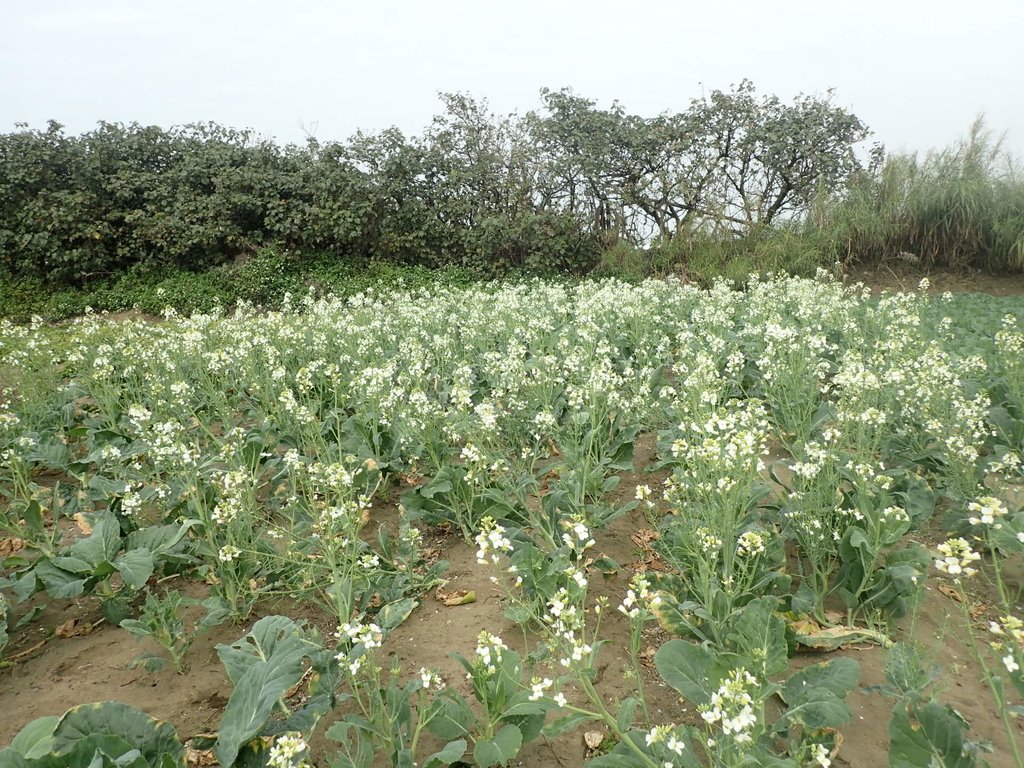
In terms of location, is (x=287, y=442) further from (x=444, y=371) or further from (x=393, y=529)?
(x=444, y=371)

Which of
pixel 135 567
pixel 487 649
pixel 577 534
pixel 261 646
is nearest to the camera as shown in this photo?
pixel 487 649

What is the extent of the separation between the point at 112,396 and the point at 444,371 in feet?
9.60

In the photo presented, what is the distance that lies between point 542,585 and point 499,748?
727 mm

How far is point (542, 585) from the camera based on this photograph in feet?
8.79

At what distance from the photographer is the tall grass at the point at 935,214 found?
14672 mm

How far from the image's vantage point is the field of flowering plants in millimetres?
2072

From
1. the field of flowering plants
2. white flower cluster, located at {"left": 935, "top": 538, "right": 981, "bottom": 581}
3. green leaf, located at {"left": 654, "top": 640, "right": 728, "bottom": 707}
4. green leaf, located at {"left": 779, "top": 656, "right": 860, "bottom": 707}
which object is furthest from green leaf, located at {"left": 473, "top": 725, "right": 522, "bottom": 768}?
white flower cluster, located at {"left": 935, "top": 538, "right": 981, "bottom": 581}

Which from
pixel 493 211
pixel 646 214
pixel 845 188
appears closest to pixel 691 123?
pixel 646 214

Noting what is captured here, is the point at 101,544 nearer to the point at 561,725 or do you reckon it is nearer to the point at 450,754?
the point at 450,754

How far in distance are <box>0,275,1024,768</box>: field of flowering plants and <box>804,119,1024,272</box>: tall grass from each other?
35.7 feet

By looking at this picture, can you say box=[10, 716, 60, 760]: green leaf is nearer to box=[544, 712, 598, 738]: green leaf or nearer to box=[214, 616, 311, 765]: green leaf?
box=[214, 616, 311, 765]: green leaf

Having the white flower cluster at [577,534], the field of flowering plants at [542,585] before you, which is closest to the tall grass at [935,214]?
the field of flowering plants at [542,585]

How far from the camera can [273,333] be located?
7.55 meters

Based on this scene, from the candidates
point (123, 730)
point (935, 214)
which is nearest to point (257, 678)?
point (123, 730)
